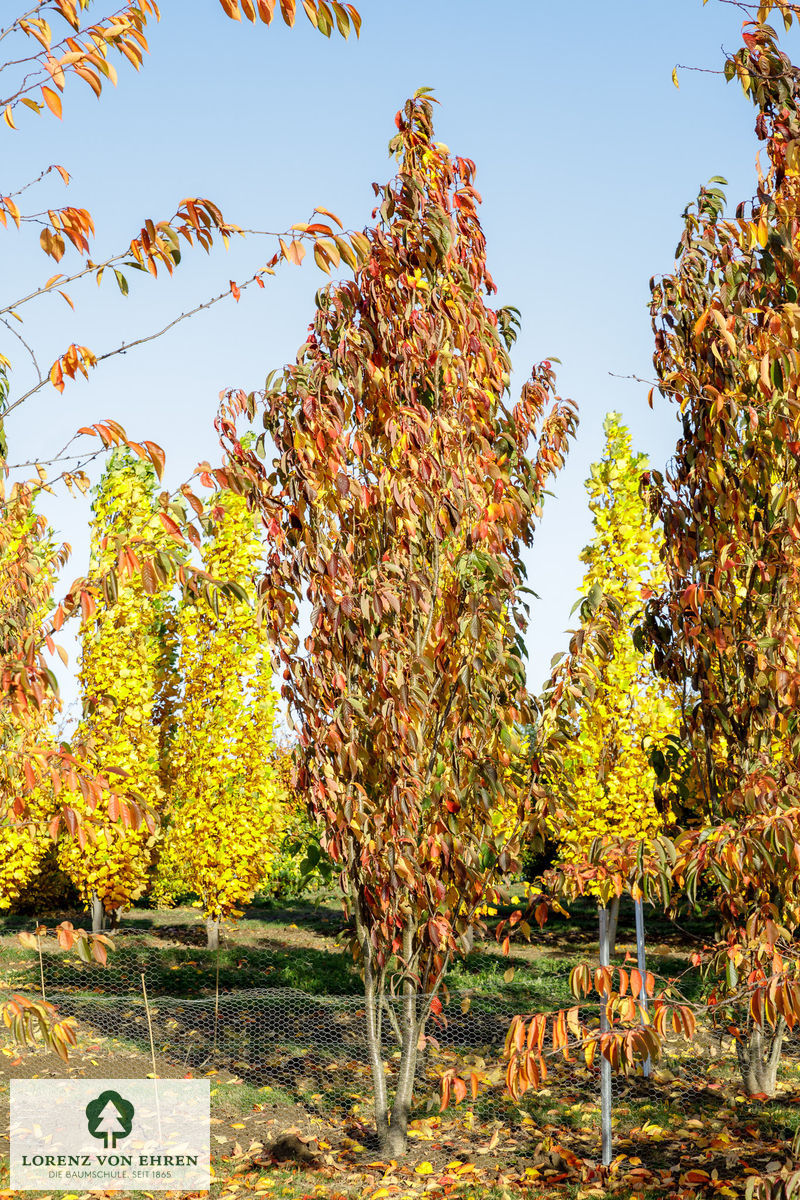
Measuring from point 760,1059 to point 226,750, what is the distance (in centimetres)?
715

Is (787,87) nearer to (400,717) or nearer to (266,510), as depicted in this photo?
(266,510)

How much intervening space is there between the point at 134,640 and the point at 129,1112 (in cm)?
736

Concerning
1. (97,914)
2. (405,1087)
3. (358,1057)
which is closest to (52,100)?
(405,1087)

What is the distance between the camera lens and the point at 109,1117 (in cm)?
584

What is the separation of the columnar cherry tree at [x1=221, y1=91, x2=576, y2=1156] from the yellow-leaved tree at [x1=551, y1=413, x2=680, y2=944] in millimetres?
4602

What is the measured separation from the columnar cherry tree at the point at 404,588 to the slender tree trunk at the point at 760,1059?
2.21 metres

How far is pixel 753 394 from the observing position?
528 centimetres

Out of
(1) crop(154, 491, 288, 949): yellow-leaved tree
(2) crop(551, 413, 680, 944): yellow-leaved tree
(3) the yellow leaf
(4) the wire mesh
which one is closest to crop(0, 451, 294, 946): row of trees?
(1) crop(154, 491, 288, 949): yellow-leaved tree

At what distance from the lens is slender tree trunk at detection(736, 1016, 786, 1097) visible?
602cm

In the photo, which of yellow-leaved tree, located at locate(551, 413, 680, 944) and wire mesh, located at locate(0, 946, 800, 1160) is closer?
wire mesh, located at locate(0, 946, 800, 1160)

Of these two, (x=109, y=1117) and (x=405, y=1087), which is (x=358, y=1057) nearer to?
(x=109, y=1117)

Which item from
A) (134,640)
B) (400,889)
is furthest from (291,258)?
(134,640)

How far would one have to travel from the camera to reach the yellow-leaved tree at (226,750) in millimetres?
11148

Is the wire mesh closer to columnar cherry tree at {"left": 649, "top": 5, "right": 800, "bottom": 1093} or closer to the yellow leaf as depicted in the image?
columnar cherry tree at {"left": 649, "top": 5, "right": 800, "bottom": 1093}
